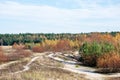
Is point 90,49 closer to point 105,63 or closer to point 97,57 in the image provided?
point 97,57

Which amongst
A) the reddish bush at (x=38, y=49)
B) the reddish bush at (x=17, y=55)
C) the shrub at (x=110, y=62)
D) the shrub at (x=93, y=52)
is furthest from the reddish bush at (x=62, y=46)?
the shrub at (x=110, y=62)

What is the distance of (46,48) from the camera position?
19550 centimetres

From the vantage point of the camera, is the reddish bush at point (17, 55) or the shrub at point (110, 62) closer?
the shrub at point (110, 62)

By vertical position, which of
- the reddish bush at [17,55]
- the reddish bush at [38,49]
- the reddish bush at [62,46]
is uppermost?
the reddish bush at [17,55]

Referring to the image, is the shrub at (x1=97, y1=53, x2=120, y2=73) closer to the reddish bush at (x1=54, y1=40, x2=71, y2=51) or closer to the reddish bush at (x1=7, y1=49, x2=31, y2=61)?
the reddish bush at (x1=7, y1=49, x2=31, y2=61)

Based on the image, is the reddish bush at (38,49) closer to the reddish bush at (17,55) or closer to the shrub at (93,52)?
the reddish bush at (17,55)

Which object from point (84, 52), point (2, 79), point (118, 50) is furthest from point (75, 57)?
point (2, 79)

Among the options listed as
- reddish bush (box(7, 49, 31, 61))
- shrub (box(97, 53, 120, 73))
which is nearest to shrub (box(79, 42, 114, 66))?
shrub (box(97, 53, 120, 73))

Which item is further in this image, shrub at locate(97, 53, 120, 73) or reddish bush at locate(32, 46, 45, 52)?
reddish bush at locate(32, 46, 45, 52)

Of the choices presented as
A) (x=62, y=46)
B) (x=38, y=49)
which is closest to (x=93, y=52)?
(x=38, y=49)

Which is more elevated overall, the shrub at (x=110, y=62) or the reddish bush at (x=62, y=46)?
the shrub at (x=110, y=62)

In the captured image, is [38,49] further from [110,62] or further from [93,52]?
[110,62]

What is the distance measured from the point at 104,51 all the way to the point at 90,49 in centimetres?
498

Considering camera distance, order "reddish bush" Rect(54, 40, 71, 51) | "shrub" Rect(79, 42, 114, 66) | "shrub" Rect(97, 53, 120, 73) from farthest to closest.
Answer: "reddish bush" Rect(54, 40, 71, 51) < "shrub" Rect(79, 42, 114, 66) < "shrub" Rect(97, 53, 120, 73)
